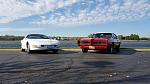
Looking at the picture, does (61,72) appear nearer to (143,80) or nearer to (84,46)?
(143,80)

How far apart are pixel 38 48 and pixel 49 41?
0.84m

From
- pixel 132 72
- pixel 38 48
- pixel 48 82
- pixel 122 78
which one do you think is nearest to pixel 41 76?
pixel 48 82

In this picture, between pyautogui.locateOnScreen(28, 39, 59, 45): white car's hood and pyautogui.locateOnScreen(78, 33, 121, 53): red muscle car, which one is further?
pyautogui.locateOnScreen(78, 33, 121, 53): red muscle car

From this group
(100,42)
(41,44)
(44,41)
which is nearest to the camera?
(41,44)

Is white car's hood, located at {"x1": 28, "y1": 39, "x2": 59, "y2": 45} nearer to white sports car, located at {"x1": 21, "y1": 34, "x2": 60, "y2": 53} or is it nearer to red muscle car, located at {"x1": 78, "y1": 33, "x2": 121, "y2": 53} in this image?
white sports car, located at {"x1": 21, "y1": 34, "x2": 60, "y2": 53}

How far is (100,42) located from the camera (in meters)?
19.8

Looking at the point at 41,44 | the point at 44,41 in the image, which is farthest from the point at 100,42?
the point at 41,44

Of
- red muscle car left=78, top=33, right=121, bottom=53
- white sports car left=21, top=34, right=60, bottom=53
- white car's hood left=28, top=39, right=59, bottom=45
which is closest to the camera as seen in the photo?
white sports car left=21, top=34, right=60, bottom=53

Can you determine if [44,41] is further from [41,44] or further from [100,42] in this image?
[100,42]

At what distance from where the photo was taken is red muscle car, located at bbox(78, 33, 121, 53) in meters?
19.7

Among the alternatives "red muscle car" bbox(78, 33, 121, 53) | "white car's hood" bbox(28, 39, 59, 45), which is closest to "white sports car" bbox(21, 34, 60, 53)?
"white car's hood" bbox(28, 39, 59, 45)

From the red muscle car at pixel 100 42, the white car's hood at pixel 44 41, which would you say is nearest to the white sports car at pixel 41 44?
the white car's hood at pixel 44 41

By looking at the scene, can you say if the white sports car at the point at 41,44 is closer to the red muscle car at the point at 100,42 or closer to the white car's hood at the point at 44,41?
the white car's hood at the point at 44,41

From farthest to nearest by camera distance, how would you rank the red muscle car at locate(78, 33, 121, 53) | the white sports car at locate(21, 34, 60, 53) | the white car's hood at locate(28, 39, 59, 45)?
the red muscle car at locate(78, 33, 121, 53)
the white car's hood at locate(28, 39, 59, 45)
the white sports car at locate(21, 34, 60, 53)
